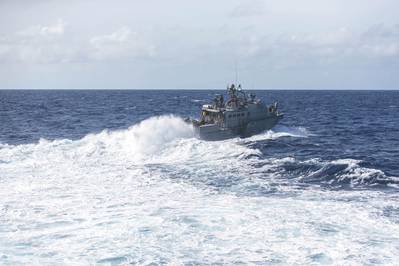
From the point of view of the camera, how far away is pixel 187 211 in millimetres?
22688

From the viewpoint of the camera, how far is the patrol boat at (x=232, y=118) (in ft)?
155

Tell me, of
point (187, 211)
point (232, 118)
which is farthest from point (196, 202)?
point (232, 118)

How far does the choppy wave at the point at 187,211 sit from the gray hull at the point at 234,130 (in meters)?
Answer: 6.59

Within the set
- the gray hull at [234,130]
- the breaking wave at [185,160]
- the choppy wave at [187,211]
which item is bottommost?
the choppy wave at [187,211]

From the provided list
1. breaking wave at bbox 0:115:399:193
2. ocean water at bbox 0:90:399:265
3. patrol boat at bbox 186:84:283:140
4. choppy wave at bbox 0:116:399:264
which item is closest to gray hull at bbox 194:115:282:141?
patrol boat at bbox 186:84:283:140

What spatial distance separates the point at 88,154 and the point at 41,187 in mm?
13063

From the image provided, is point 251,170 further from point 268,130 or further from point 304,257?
point 268,130

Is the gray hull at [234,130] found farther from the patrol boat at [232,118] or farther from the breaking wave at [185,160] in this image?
the breaking wave at [185,160]

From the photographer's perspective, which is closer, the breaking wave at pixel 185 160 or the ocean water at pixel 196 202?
the ocean water at pixel 196 202

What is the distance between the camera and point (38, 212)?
22.6 m

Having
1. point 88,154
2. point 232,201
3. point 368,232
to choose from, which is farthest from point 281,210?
point 88,154

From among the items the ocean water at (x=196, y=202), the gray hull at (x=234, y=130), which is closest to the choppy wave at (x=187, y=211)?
the ocean water at (x=196, y=202)

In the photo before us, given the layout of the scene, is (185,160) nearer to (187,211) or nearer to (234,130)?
(234,130)

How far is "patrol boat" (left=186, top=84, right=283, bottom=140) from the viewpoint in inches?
1861
